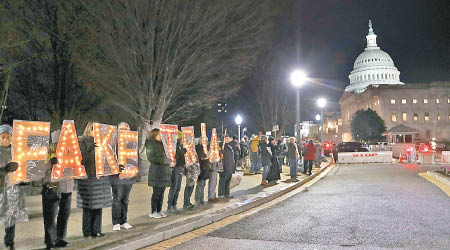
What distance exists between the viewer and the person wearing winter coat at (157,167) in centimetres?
826

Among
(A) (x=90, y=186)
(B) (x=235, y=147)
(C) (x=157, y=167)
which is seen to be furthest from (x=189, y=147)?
(B) (x=235, y=147)

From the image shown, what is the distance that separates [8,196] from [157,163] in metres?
3.04

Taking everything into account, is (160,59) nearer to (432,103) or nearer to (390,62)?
(432,103)

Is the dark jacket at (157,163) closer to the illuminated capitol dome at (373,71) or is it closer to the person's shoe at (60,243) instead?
the person's shoe at (60,243)

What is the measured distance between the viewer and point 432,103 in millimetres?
97562

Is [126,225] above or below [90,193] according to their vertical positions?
below

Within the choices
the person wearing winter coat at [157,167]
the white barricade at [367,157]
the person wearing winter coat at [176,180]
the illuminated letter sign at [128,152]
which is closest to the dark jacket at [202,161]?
the person wearing winter coat at [176,180]

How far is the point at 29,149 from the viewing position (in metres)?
6.20

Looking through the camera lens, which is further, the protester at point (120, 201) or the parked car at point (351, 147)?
the parked car at point (351, 147)

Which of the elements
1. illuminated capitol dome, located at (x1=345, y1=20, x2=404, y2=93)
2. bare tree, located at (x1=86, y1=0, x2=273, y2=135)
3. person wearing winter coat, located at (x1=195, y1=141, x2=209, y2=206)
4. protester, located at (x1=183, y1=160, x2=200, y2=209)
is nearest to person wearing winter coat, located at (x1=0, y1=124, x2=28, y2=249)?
protester, located at (x1=183, y1=160, x2=200, y2=209)

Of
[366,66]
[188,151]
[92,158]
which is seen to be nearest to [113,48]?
[188,151]

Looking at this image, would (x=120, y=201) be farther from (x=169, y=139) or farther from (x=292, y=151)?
(x=292, y=151)

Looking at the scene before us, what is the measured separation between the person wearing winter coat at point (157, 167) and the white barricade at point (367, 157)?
26.3 metres

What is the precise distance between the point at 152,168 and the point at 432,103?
102375 millimetres
